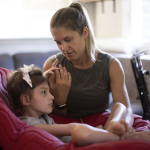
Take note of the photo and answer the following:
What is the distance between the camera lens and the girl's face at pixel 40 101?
1.17 meters

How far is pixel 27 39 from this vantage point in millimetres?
2326

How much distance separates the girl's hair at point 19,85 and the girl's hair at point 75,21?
1.09ft

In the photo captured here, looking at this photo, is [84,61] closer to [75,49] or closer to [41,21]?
[75,49]

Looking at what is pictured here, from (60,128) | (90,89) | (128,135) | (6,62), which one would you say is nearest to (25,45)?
(6,62)

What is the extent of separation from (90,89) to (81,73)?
129 mm

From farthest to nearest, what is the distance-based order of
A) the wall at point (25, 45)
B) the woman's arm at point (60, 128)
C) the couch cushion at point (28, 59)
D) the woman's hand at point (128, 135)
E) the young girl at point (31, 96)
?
the wall at point (25, 45)
the couch cushion at point (28, 59)
the young girl at point (31, 96)
the woman's arm at point (60, 128)
the woman's hand at point (128, 135)

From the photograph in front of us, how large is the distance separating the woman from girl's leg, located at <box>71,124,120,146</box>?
0.47m

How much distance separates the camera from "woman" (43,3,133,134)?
133 centimetres

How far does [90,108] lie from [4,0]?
1.39m

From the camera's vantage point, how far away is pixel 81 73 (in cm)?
149

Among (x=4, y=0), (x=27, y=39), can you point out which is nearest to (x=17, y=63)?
(x=27, y=39)

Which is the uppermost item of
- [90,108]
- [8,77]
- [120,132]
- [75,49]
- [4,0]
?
[4,0]

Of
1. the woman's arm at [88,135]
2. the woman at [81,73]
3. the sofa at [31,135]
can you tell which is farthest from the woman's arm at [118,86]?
the woman's arm at [88,135]

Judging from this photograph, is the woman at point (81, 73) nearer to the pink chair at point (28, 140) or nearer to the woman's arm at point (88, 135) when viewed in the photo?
the pink chair at point (28, 140)
